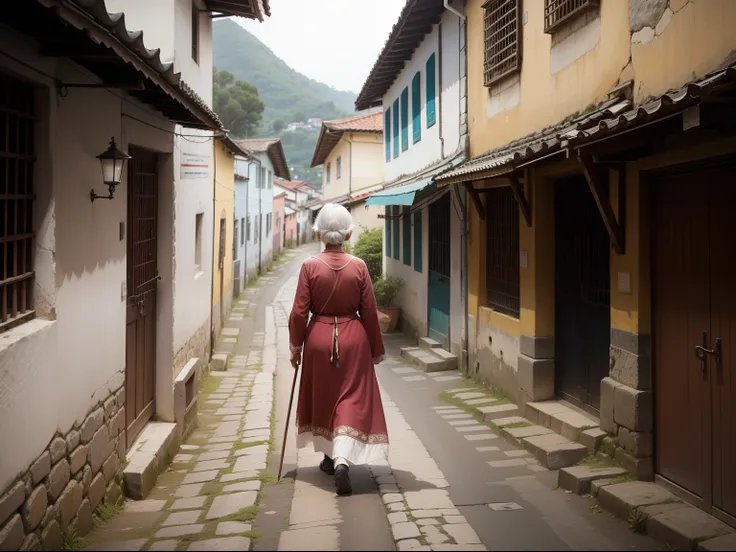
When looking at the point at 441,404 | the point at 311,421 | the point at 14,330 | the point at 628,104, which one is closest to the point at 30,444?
the point at 14,330

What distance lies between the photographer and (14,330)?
3.96m

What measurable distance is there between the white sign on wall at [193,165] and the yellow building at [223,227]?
5364 millimetres

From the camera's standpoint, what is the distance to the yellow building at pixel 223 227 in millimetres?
15445

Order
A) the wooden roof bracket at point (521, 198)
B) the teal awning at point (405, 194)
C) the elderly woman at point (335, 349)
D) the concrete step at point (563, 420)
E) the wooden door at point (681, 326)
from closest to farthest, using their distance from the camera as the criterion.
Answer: the wooden door at point (681, 326)
the elderly woman at point (335, 349)
the concrete step at point (563, 420)
the wooden roof bracket at point (521, 198)
the teal awning at point (405, 194)

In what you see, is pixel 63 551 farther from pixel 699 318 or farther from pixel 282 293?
pixel 282 293

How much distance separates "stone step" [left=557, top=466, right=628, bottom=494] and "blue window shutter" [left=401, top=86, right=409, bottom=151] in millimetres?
11454

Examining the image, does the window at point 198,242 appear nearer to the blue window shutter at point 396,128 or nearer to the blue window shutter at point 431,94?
the blue window shutter at point 431,94

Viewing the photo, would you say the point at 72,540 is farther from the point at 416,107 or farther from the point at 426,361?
the point at 416,107

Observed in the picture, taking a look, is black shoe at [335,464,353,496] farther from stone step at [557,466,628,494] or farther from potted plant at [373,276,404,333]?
potted plant at [373,276,404,333]

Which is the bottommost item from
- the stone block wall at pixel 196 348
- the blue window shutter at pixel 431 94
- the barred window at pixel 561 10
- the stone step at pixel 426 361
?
the stone step at pixel 426 361

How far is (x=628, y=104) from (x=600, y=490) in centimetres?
298

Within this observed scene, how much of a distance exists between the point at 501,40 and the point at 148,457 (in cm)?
635

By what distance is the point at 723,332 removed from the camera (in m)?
4.84

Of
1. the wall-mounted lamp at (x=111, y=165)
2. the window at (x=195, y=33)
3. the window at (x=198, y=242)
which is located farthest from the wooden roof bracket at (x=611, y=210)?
the window at (x=198, y=242)
